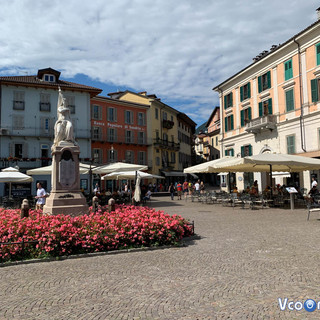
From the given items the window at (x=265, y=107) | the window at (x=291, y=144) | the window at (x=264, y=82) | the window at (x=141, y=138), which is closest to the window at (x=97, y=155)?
the window at (x=141, y=138)

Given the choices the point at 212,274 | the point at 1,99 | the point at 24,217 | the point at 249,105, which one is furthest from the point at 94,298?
the point at 1,99

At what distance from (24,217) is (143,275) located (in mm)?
4755

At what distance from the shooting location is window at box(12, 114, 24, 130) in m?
35.2

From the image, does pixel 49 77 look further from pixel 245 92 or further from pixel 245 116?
pixel 245 116

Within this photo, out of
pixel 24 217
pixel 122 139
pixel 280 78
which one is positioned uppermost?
pixel 280 78

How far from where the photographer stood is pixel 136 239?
7.97 m

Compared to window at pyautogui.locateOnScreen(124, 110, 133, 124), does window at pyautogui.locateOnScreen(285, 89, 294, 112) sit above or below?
below

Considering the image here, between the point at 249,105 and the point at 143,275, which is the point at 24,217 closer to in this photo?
the point at 143,275

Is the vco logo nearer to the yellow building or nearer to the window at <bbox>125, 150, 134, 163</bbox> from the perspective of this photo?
the window at <bbox>125, 150, 134, 163</bbox>

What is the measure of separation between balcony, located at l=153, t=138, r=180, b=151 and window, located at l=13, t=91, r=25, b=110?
60.9 feet

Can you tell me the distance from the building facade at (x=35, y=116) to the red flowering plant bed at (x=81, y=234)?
88.3ft

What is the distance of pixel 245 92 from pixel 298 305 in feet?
101

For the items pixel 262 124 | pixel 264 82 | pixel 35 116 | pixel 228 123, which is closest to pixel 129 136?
pixel 35 116

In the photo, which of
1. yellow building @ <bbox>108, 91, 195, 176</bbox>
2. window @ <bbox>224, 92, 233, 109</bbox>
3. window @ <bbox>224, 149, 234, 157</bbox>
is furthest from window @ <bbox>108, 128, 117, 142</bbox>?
window @ <bbox>224, 92, 233, 109</bbox>
